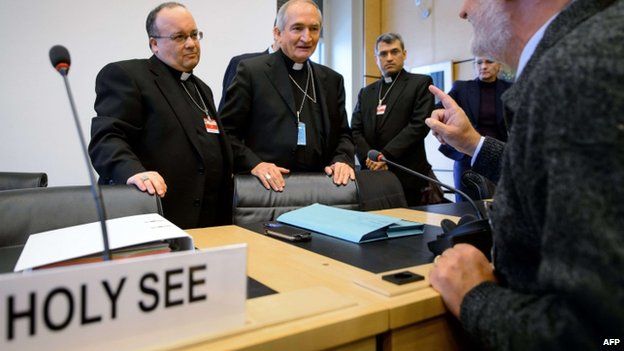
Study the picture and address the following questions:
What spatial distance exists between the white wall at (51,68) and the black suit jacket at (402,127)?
1666 millimetres

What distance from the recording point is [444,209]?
185cm

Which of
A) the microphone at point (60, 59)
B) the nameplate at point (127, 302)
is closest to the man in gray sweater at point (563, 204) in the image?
the nameplate at point (127, 302)

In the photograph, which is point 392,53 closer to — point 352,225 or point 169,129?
point 169,129

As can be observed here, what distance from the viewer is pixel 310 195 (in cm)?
184

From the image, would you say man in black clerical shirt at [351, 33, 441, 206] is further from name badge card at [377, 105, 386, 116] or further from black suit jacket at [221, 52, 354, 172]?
black suit jacket at [221, 52, 354, 172]

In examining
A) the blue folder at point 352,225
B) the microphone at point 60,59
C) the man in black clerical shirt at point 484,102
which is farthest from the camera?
the man in black clerical shirt at point 484,102

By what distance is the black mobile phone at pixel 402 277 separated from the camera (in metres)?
0.82

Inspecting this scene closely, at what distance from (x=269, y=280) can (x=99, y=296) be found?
1.25 feet

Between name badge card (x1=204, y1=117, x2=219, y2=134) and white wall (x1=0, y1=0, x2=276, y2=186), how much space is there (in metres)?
1.39

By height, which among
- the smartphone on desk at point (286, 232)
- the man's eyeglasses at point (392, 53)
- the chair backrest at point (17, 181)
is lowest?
the smartphone on desk at point (286, 232)

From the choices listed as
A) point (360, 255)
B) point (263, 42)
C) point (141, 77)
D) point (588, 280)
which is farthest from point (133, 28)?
point (588, 280)

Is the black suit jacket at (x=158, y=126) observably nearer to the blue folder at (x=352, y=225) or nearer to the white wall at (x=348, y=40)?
the blue folder at (x=352, y=225)

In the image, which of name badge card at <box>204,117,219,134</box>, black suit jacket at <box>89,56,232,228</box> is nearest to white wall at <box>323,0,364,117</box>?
name badge card at <box>204,117,219,134</box>

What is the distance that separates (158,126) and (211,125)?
30 cm
